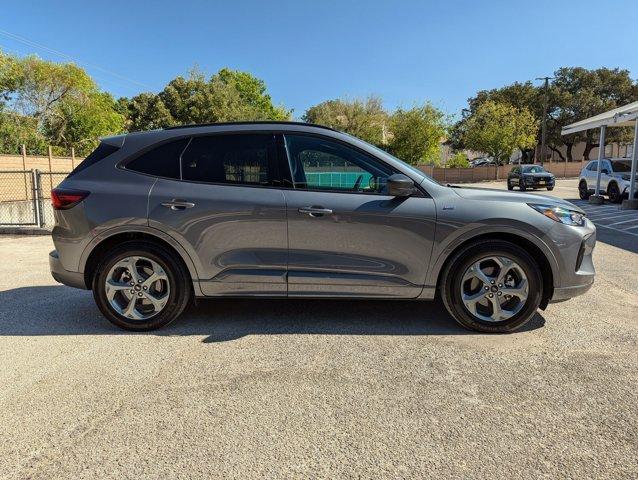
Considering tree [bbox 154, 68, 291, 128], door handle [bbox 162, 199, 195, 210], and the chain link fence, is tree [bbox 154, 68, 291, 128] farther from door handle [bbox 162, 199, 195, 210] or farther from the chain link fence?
door handle [bbox 162, 199, 195, 210]

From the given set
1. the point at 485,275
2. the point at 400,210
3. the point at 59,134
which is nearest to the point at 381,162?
the point at 400,210

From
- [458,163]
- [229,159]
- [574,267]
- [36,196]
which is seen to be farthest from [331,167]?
[458,163]

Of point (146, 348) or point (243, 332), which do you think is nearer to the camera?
point (146, 348)

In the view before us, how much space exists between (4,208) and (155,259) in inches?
421

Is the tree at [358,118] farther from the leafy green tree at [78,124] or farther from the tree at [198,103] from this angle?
the leafy green tree at [78,124]

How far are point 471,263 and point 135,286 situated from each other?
295cm

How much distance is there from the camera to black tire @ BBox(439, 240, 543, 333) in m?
3.94

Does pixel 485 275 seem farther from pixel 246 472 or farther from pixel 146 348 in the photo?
pixel 146 348

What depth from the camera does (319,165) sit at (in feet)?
13.5

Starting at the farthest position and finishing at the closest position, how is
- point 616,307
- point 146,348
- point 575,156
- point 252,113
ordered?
1. point 575,156
2. point 252,113
3. point 616,307
4. point 146,348

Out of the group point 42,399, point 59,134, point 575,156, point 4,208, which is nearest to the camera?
point 42,399

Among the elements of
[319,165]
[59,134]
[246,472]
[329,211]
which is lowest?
[246,472]

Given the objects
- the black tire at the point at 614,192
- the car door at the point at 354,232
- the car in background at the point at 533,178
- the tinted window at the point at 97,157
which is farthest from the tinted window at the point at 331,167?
the car in background at the point at 533,178

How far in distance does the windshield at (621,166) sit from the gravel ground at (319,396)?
49.1 feet
